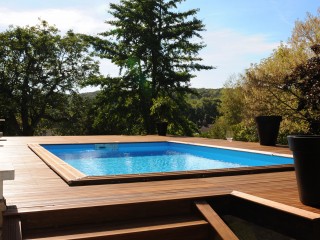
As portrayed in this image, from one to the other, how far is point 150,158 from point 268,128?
2.90 m

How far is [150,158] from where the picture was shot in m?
8.10

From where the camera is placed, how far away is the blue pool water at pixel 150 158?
6534 mm

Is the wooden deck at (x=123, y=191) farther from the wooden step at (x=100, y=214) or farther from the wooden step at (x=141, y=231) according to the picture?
the wooden step at (x=141, y=231)

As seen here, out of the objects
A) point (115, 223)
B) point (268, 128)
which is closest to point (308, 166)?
point (115, 223)

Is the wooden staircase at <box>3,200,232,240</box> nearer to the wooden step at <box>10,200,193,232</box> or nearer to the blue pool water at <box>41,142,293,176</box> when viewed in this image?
the wooden step at <box>10,200,193,232</box>

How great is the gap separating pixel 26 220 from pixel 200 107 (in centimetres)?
4138

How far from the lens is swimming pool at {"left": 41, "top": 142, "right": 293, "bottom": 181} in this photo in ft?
21.2

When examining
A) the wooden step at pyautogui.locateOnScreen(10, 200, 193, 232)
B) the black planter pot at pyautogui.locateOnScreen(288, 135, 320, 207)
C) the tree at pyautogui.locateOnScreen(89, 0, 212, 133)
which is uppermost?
the tree at pyautogui.locateOnScreen(89, 0, 212, 133)

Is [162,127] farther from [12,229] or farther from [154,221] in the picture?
[12,229]

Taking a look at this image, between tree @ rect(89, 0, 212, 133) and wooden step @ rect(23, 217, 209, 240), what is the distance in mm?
14400

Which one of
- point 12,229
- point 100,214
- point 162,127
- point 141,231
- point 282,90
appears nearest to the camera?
point 12,229

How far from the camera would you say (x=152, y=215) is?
2.89 m

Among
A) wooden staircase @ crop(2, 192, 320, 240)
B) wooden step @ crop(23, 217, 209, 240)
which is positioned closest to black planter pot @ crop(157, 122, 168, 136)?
wooden staircase @ crop(2, 192, 320, 240)

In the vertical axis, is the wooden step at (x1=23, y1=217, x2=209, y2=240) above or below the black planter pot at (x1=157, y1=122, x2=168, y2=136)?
below
